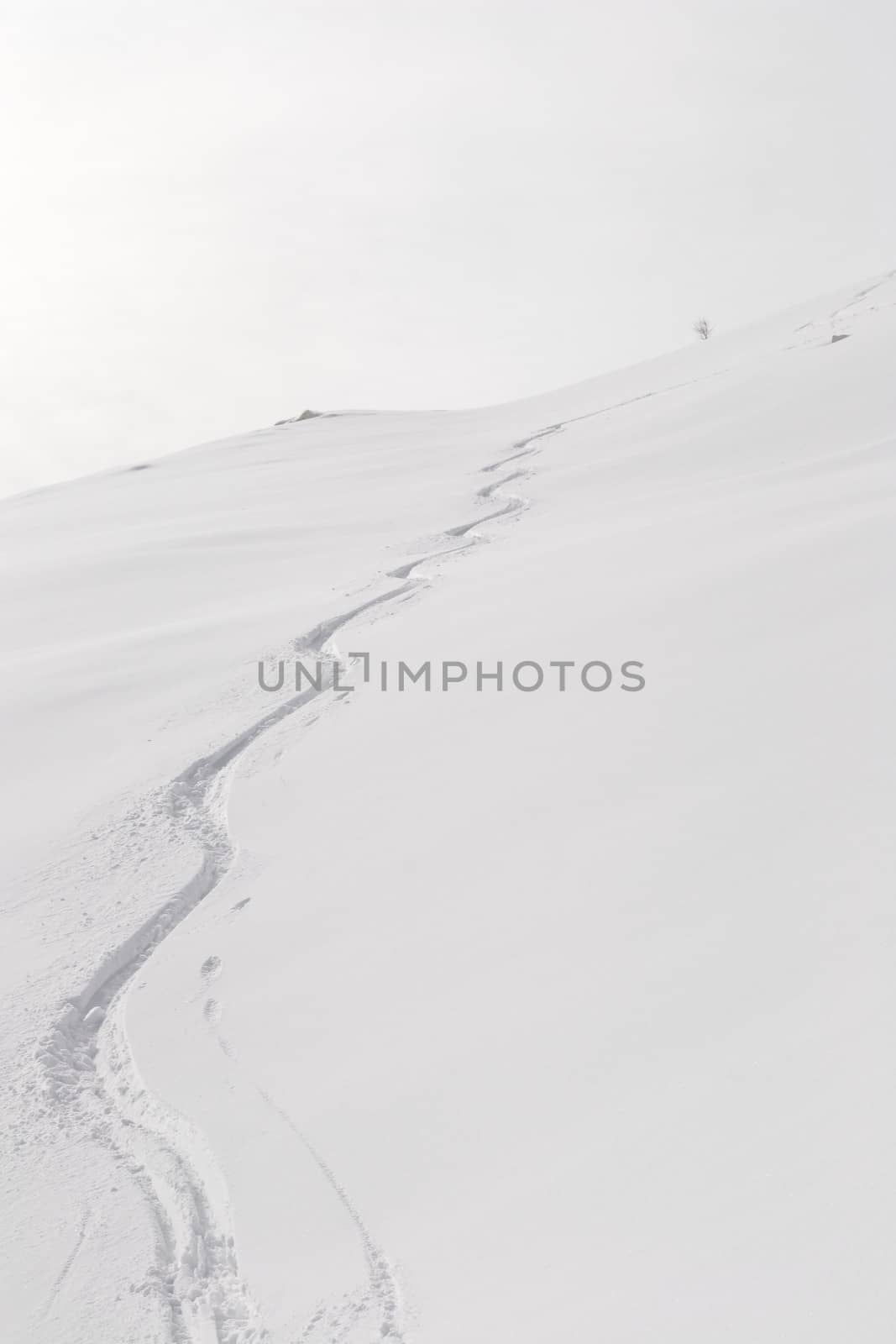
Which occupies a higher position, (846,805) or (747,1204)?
(846,805)

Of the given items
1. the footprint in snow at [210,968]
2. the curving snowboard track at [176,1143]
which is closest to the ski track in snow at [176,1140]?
the curving snowboard track at [176,1143]

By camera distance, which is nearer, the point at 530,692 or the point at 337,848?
the point at 337,848

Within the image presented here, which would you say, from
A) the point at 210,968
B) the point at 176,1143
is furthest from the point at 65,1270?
the point at 210,968

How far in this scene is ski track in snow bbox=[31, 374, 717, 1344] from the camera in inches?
63.8

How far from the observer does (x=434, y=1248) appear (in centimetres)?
164

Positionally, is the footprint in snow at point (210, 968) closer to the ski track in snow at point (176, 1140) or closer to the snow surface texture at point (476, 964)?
the snow surface texture at point (476, 964)

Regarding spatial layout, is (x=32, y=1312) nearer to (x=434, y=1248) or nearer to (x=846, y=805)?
(x=434, y=1248)

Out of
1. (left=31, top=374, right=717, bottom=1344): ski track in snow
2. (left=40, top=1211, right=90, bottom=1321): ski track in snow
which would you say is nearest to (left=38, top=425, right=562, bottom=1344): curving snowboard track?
(left=31, top=374, right=717, bottom=1344): ski track in snow

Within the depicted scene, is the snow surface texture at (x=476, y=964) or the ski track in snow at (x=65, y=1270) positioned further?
the ski track in snow at (x=65, y=1270)

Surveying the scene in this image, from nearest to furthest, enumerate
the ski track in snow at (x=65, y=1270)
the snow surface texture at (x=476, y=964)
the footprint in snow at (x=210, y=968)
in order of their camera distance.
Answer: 1. the snow surface texture at (x=476, y=964)
2. the ski track in snow at (x=65, y=1270)
3. the footprint in snow at (x=210, y=968)

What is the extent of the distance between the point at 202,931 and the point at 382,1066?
0.81 m

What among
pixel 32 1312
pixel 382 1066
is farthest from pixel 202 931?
pixel 32 1312

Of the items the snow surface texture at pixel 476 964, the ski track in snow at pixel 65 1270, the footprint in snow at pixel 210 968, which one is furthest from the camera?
the footprint in snow at pixel 210 968

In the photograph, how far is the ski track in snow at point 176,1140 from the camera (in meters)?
1.62
